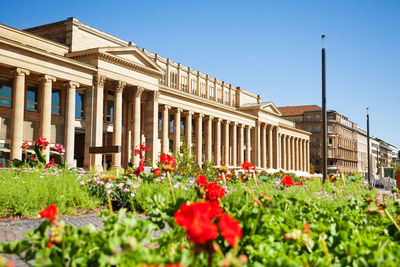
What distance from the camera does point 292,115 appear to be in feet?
384

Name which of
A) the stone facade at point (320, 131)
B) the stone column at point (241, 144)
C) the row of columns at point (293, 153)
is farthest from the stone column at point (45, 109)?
the stone facade at point (320, 131)

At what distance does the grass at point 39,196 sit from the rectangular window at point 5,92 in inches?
918

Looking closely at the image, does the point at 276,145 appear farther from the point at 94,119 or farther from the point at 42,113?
the point at 42,113

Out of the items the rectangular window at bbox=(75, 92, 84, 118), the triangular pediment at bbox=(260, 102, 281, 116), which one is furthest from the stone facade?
the rectangular window at bbox=(75, 92, 84, 118)

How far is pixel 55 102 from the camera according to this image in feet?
122

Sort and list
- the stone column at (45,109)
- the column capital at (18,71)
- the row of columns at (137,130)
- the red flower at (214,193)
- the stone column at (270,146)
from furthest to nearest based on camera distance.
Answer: the stone column at (270,146) → the stone column at (45,109) → the row of columns at (137,130) → the column capital at (18,71) → the red flower at (214,193)

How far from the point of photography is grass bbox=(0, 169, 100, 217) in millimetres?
10727

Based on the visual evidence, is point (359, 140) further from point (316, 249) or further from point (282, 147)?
point (316, 249)

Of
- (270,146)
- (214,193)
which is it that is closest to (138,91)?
(214,193)

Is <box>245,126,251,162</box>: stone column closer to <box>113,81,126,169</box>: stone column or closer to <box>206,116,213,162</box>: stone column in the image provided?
<box>206,116,213,162</box>: stone column

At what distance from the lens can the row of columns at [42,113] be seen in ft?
95.7

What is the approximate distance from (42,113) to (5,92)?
4599 millimetres

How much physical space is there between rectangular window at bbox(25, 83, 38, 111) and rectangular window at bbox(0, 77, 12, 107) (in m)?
1.60

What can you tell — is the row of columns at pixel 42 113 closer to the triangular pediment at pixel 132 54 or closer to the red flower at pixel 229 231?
the triangular pediment at pixel 132 54
